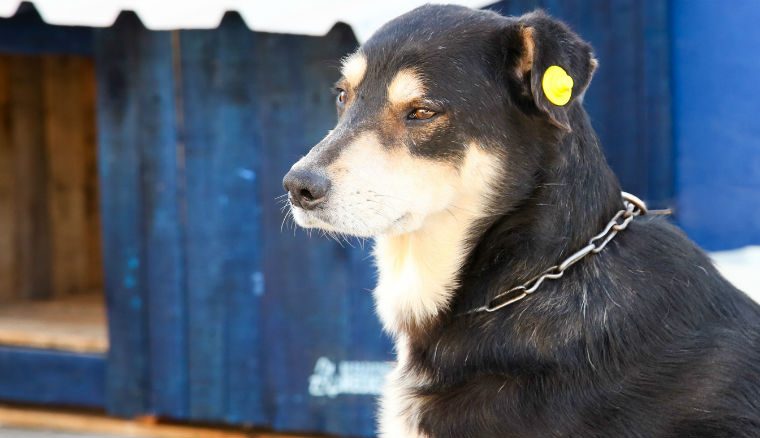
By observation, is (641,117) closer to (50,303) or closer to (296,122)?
(296,122)

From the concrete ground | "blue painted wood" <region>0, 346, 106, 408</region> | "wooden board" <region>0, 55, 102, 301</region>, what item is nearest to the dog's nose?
"blue painted wood" <region>0, 346, 106, 408</region>

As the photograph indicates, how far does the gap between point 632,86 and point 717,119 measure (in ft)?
1.17

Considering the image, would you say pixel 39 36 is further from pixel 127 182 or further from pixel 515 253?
pixel 515 253

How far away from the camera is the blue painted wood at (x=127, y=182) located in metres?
4.36

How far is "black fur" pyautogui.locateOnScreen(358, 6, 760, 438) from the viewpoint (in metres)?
2.08

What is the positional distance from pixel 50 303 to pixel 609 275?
434 centimetres

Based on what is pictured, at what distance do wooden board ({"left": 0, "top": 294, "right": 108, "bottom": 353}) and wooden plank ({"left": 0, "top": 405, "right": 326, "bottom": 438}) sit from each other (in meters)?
0.35

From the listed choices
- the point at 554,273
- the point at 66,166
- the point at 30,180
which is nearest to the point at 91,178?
the point at 66,166

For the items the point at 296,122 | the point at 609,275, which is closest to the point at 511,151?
the point at 609,275

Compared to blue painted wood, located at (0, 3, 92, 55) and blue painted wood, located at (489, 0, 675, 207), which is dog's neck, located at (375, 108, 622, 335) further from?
blue painted wood, located at (0, 3, 92, 55)

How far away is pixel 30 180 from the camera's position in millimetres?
5746

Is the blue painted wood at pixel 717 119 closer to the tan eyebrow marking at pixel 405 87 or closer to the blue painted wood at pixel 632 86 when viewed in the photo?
the blue painted wood at pixel 632 86

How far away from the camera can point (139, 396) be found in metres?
4.59

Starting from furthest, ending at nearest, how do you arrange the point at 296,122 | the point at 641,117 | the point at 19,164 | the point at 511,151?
the point at 19,164 < the point at 296,122 < the point at 641,117 < the point at 511,151
